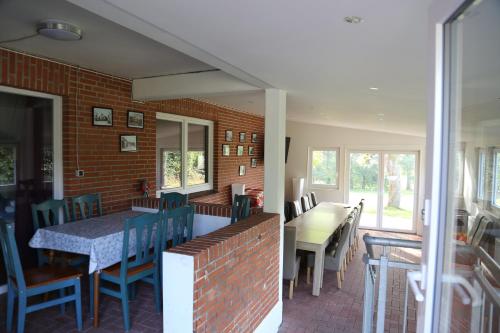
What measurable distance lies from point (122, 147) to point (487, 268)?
3.88m

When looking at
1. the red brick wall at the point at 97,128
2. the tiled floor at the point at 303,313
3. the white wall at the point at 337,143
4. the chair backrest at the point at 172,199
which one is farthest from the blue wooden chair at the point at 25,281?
the white wall at the point at 337,143

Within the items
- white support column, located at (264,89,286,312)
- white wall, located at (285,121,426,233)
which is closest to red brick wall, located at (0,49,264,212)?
white support column, located at (264,89,286,312)

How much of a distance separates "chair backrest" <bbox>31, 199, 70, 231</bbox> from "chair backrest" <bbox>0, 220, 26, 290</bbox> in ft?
2.05

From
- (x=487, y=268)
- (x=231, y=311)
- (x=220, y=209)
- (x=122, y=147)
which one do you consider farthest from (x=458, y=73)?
(x=122, y=147)

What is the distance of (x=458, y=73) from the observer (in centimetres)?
110

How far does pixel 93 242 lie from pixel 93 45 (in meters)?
1.66

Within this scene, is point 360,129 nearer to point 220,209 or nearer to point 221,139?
point 221,139

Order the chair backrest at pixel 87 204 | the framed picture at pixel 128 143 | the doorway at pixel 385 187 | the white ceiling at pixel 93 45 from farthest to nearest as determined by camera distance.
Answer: the doorway at pixel 385 187 → the framed picture at pixel 128 143 → the chair backrest at pixel 87 204 → the white ceiling at pixel 93 45

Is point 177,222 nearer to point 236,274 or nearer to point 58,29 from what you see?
point 236,274

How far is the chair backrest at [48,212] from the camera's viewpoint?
10.3ft

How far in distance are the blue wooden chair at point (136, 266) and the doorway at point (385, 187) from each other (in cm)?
645

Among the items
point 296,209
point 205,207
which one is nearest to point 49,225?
point 205,207

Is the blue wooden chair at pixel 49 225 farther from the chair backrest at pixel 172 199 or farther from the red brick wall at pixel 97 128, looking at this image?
the chair backrest at pixel 172 199

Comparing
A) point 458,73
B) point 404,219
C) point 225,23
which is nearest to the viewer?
point 458,73
